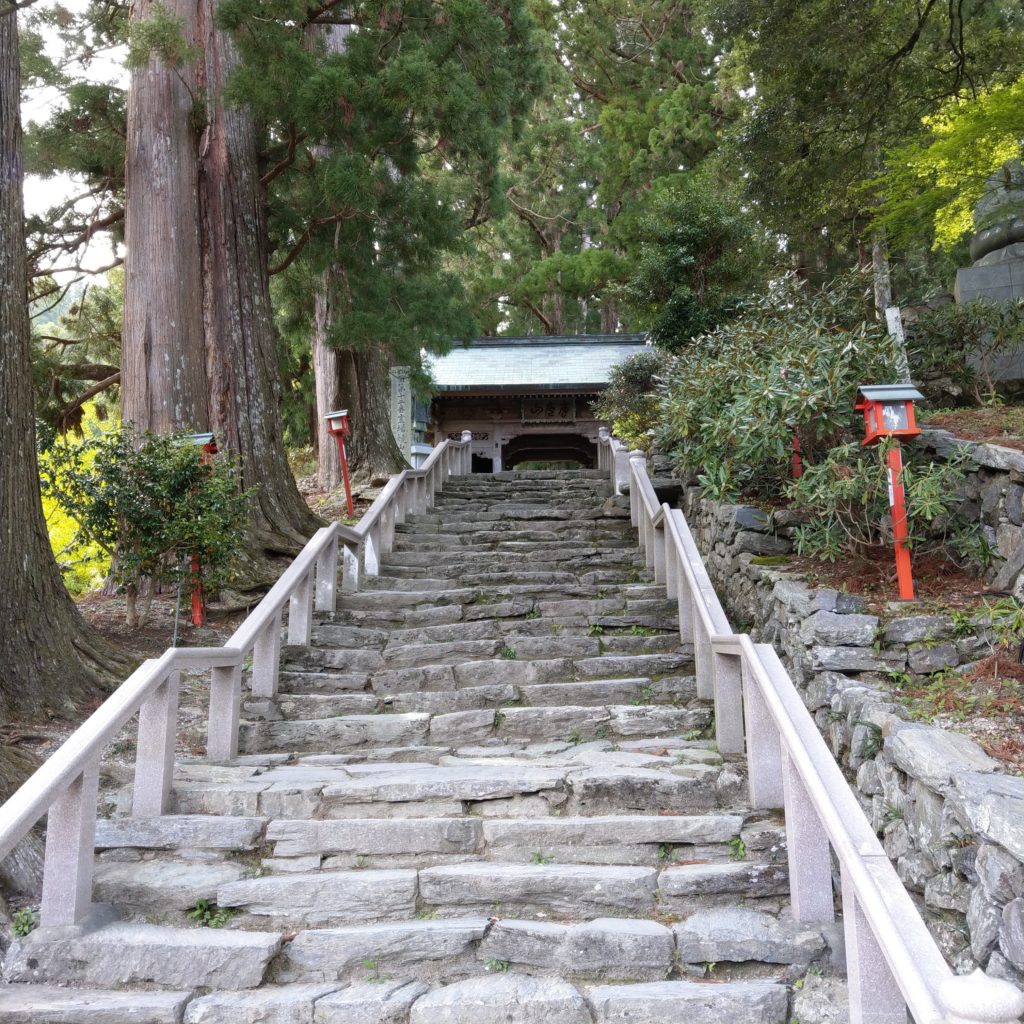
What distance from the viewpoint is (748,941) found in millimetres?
2992

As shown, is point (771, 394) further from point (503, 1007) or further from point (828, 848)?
point (503, 1007)

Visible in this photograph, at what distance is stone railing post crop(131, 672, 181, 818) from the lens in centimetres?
380

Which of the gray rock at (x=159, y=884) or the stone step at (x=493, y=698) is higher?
the stone step at (x=493, y=698)

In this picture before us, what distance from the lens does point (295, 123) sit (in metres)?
7.75

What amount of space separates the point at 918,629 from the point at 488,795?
225 centimetres

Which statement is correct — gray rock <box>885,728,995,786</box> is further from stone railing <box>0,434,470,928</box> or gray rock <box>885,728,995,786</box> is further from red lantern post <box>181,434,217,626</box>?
red lantern post <box>181,434,217,626</box>

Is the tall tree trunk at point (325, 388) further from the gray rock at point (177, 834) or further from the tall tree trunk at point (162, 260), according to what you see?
the gray rock at point (177, 834)

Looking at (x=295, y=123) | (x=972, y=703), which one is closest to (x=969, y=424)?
(x=972, y=703)

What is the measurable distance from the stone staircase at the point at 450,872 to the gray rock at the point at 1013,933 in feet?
2.02

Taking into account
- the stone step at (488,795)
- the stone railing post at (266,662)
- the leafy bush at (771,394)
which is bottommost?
the stone step at (488,795)

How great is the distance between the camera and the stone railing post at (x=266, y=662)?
513 cm

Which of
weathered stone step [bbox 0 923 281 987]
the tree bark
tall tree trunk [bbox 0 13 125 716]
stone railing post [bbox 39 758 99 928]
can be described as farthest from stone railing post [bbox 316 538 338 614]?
weathered stone step [bbox 0 923 281 987]

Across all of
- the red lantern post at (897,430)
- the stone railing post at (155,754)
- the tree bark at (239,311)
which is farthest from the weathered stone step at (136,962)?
the tree bark at (239,311)

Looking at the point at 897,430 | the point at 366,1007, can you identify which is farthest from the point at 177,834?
the point at 897,430
